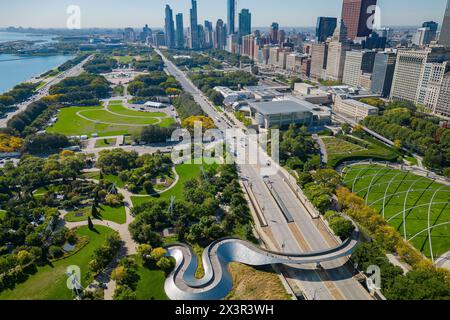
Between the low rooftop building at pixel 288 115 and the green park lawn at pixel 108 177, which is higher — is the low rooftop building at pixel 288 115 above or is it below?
above

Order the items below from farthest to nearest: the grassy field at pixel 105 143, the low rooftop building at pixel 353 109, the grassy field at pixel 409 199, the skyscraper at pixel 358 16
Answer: the skyscraper at pixel 358 16, the low rooftop building at pixel 353 109, the grassy field at pixel 105 143, the grassy field at pixel 409 199

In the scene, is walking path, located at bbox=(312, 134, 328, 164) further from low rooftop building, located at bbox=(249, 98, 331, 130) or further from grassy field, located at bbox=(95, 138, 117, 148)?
grassy field, located at bbox=(95, 138, 117, 148)

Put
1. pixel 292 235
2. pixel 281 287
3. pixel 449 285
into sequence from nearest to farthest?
pixel 449 285, pixel 281 287, pixel 292 235

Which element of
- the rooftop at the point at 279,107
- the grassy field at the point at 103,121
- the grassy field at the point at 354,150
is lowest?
the grassy field at the point at 354,150

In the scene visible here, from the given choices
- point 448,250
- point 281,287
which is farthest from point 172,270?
point 448,250

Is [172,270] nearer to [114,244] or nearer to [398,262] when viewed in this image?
[114,244]

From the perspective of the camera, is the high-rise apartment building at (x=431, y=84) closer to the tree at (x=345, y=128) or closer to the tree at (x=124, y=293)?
the tree at (x=345, y=128)

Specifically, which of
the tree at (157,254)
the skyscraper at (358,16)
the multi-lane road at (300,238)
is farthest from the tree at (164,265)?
the skyscraper at (358,16)
